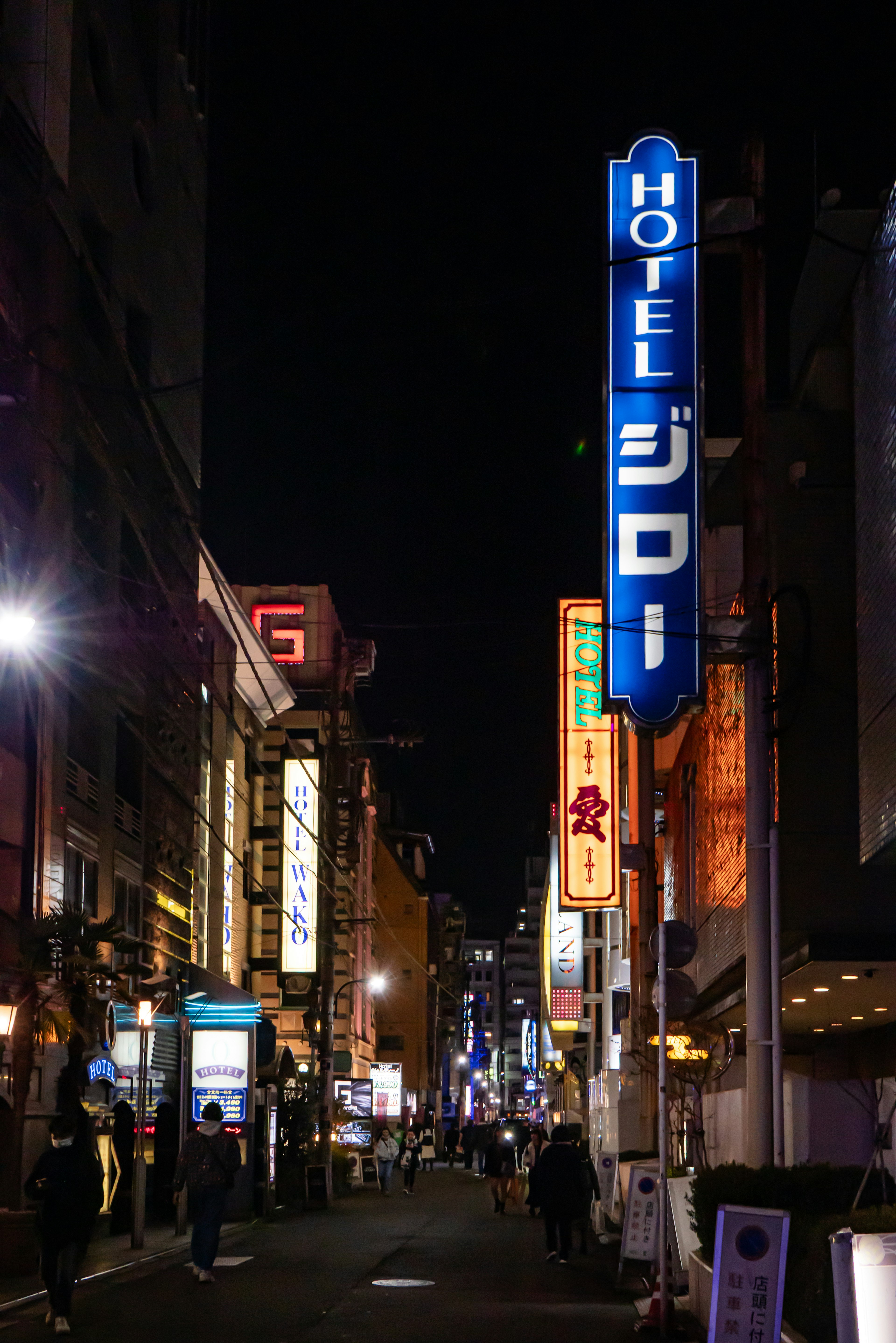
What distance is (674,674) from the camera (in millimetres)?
15188

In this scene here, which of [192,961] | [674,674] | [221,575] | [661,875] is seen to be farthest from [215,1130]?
[221,575]

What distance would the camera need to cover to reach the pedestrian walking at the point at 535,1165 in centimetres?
2233

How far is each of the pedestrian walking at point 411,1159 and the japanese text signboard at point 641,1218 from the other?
85.2 feet

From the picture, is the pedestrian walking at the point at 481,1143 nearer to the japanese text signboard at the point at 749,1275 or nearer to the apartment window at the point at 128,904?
the apartment window at the point at 128,904

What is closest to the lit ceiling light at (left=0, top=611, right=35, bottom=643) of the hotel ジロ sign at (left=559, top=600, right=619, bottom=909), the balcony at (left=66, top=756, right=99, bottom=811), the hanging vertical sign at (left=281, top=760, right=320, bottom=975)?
the balcony at (left=66, top=756, right=99, bottom=811)

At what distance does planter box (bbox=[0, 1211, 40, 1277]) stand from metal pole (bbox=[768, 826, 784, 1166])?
9.03 m

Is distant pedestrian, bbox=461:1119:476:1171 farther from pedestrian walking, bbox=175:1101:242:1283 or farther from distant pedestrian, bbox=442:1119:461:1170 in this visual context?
pedestrian walking, bbox=175:1101:242:1283

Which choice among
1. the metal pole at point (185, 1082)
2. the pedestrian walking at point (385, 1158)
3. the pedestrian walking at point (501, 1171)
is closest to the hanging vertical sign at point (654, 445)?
the metal pole at point (185, 1082)

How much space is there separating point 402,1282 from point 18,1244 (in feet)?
14.4

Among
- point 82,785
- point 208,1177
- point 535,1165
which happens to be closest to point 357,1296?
point 208,1177

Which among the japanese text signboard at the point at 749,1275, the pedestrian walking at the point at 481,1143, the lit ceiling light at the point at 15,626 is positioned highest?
the lit ceiling light at the point at 15,626

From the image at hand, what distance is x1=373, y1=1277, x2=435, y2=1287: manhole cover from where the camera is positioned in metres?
17.5

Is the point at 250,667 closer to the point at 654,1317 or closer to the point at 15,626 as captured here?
the point at 15,626

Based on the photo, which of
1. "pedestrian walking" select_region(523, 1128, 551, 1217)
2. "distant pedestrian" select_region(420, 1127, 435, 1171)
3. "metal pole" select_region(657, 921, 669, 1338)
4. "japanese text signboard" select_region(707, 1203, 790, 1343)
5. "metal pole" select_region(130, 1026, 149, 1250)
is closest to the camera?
"japanese text signboard" select_region(707, 1203, 790, 1343)
